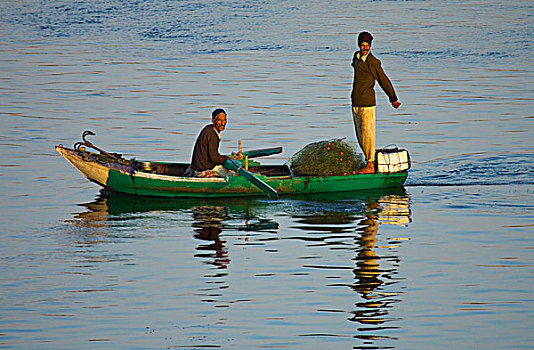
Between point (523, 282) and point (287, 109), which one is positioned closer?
point (523, 282)

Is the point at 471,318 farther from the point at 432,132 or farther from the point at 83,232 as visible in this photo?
the point at 432,132

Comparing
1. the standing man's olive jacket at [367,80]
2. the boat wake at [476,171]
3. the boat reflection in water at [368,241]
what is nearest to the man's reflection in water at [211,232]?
the boat reflection in water at [368,241]

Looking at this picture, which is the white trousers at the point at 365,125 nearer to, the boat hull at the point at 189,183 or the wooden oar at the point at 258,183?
the boat hull at the point at 189,183

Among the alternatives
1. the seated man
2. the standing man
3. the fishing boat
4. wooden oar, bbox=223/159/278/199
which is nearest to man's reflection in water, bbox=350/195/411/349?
the fishing boat

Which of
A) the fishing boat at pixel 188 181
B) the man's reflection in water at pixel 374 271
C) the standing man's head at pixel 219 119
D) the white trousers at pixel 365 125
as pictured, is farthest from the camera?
the white trousers at pixel 365 125

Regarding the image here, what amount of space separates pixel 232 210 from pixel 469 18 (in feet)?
73.2

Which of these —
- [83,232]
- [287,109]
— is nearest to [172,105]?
[287,109]

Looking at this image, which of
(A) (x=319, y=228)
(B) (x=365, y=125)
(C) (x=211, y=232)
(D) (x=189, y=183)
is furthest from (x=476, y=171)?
(C) (x=211, y=232)

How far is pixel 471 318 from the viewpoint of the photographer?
9.20 m

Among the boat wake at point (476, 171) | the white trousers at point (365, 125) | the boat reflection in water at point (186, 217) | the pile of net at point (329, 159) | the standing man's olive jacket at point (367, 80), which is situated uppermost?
the standing man's olive jacket at point (367, 80)

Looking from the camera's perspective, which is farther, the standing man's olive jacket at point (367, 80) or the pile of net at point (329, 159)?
the pile of net at point (329, 159)

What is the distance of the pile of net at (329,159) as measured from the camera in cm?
1480

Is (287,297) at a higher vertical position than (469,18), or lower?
lower

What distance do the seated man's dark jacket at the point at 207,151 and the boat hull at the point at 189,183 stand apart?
0.67ft
